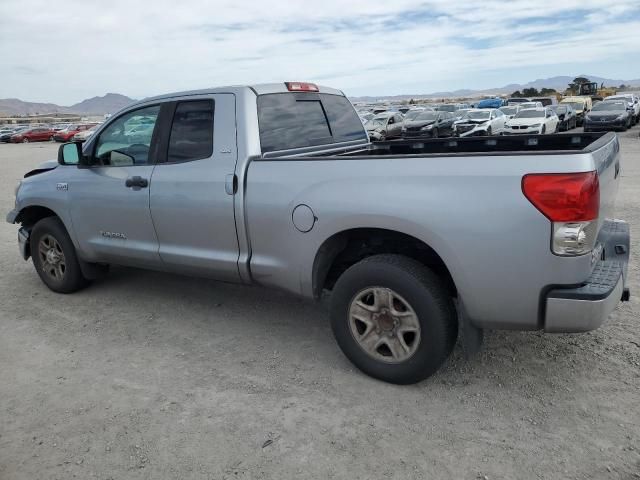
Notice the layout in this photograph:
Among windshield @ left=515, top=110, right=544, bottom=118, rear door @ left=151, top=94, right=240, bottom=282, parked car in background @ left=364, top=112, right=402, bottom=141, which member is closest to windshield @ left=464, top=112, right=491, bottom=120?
windshield @ left=515, top=110, right=544, bottom=118

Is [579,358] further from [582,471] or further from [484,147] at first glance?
[484,147]

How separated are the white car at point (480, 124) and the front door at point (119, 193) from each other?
20.1 meters

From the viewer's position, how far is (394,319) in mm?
3283

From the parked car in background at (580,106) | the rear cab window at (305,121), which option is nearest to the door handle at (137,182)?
the rear cab window at (305,121)

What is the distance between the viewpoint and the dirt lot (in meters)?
2.70

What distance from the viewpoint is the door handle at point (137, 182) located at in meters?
4.30

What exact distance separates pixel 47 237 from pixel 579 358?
4807 mm

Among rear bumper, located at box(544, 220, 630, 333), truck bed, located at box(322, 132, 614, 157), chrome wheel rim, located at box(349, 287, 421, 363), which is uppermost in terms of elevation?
truck bed, located at box(322, 132, 614, 157)

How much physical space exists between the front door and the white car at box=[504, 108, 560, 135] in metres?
21.3

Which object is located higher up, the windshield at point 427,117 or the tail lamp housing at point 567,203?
the windshield at point 427,117

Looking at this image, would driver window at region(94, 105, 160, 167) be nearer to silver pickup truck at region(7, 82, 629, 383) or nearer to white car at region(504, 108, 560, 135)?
silver pickup truck at region(7, 82, 629, 383)

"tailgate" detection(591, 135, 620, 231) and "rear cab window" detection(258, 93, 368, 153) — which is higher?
"rear cab window" detection(258, 93, 368, 153)

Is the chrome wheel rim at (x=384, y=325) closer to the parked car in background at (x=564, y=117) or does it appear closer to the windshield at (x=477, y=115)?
the windshield at (x=477, y=115)

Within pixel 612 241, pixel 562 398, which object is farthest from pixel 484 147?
pixel 562 398
